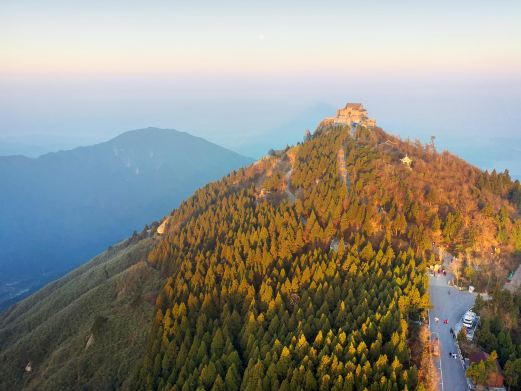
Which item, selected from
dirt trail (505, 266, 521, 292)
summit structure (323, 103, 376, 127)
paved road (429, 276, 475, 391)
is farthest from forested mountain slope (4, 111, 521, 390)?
summit structure (323, 103, 376, 127)

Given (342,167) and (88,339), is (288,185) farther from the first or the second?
A: (88,339)

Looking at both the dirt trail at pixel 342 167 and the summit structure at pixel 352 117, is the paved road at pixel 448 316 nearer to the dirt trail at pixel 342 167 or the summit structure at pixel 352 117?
the dirt trail at pixel 342 167

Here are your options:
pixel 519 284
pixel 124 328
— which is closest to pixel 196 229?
pixel 124 328

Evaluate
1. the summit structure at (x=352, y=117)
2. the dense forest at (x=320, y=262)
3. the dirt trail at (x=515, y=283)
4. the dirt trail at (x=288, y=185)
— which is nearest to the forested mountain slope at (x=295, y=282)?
the dense forest at (x=320, y=262)

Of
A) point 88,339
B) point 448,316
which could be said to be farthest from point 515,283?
point 88,339

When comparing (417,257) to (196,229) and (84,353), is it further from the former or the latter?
(84,353)
